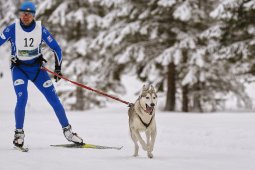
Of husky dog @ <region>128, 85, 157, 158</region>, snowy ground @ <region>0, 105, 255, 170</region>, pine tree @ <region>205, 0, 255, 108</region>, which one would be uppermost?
pine tree @ <region>205, 0, 255, 108</region>

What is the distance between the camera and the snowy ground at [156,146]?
610 centimetres

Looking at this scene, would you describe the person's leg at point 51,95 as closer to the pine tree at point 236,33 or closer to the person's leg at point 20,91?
the person's leg at point 20,91

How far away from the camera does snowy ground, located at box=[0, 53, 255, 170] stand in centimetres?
610

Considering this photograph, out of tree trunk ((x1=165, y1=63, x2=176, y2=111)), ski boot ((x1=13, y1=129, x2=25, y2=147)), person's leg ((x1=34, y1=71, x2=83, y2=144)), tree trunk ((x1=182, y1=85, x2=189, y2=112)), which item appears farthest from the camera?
tree trunk ((x1=182, y1=85, x2=189, y2=112))

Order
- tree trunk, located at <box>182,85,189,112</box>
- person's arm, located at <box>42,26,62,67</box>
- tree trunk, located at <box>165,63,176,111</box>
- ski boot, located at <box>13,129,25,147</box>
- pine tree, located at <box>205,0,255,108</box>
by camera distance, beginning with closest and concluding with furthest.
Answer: ski boot, located at <box>13,129,25,147</box>
person's arm, located at <box>42,26,62,67</box>
pine tree, located at <box>205,0,255,108</box>
tree trunk, located at <box>165,63,176,111</box>
tree trunk, located at <box>182,85,189,112</box>

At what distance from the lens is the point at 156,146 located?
30.5 feet

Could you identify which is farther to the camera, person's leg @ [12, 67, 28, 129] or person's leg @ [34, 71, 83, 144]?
person's leg @ [34, 71, 83, 144]

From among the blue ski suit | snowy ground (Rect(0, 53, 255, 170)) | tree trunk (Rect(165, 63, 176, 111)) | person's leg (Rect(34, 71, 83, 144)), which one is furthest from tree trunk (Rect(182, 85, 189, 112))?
the blue ski suit

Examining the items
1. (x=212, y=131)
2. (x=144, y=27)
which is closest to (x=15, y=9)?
(x=144, y=27)

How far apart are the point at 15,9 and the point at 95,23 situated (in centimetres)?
2547

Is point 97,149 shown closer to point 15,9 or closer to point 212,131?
point 212,131

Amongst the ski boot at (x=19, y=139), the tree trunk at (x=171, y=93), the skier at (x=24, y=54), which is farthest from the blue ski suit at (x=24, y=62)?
the tree trunk at (x=171, y=93)

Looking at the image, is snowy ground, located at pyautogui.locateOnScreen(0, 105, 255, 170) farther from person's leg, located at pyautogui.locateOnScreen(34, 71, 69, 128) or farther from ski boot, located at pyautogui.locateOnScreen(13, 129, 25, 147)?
person's leg, located at pyautogui.locateOnScreen(34, 71, 69, 128)

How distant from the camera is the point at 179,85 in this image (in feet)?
73.2
